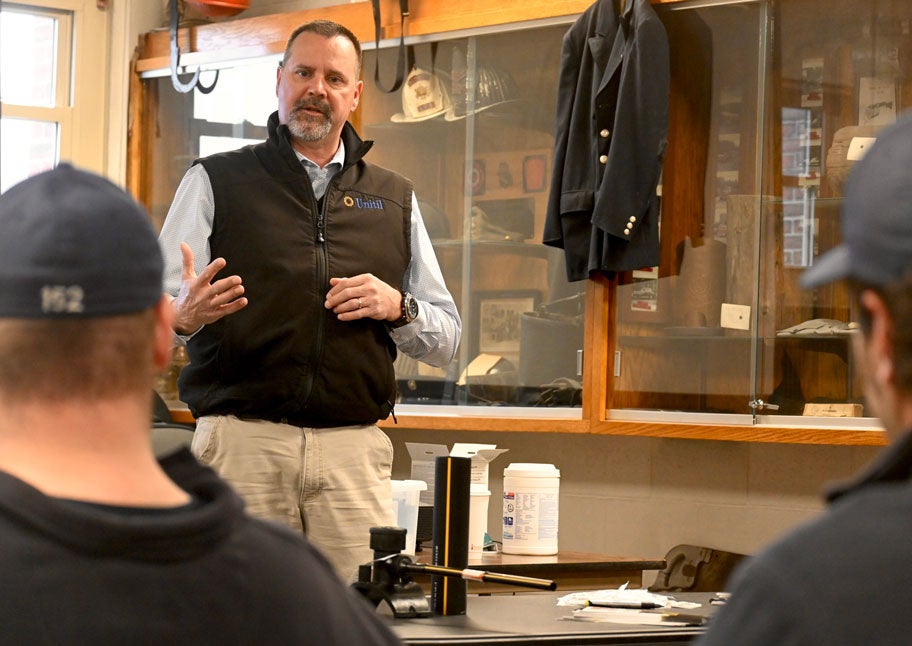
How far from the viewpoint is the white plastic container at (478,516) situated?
10.1 feet

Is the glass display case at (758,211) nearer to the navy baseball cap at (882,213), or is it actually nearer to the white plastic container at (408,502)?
the white plastic container at (408,502)

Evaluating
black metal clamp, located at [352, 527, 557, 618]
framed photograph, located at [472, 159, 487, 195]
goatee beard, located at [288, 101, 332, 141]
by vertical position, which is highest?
framed photograph, located at [472, 159, 487, 195]

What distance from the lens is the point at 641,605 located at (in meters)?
2.30

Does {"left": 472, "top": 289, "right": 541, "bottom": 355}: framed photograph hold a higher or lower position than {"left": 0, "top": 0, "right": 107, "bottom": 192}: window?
lower

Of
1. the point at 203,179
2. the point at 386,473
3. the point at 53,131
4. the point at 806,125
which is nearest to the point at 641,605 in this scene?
the point at 386,473

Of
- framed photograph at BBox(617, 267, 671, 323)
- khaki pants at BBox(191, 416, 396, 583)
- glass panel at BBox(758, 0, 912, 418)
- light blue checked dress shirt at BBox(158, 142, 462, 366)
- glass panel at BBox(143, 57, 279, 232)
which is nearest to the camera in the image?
khaki pants at BBox(191, 416, 396, 583)

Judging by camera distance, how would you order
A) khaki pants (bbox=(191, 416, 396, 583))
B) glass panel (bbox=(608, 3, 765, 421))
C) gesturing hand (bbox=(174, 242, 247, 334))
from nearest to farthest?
1. gesturing hand (bbox=(174, 242, 247, 334))
2. khaki pants (bbox=(191, 416, 396, 583))
3. glass panel (bbox=(608, 3, 765, 421))

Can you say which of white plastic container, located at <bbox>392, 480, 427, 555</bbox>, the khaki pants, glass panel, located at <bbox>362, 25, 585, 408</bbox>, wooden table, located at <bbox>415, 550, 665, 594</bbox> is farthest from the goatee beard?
glass panel, located at <bbox>362, 25, 585, 408</bbox>

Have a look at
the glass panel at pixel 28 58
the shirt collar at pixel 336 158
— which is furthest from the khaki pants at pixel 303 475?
the glass panel at pixel 28 58

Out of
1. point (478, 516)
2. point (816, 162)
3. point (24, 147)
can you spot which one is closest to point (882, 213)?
point (478, 516)

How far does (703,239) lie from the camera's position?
4.34 m

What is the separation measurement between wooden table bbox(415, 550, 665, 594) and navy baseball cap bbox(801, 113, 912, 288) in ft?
6.65

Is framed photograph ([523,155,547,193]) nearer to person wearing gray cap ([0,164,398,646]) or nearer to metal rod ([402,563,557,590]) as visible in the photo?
metal rod ([402,563,557,590])

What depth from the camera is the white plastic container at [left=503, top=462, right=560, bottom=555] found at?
3.06 m
